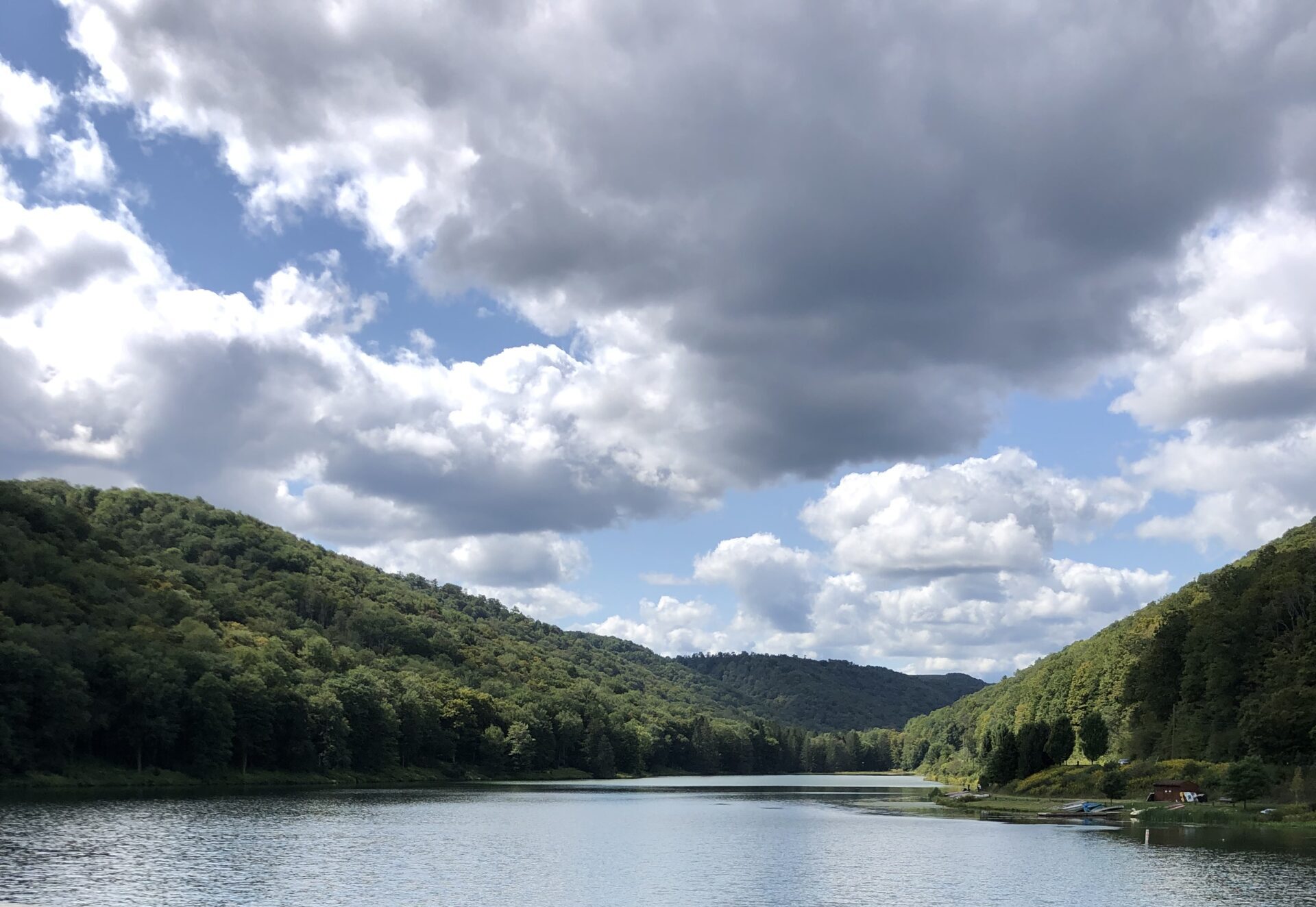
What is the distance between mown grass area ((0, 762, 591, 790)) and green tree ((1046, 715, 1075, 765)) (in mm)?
95586

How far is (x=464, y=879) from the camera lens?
54031mm

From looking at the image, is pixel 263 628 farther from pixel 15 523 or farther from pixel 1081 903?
pixel 1081 903

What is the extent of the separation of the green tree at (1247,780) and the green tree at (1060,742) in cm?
4370

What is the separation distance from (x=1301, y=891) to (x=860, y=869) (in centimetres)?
2245

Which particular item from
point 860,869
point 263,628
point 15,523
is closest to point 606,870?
point 860,869

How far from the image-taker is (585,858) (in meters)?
65.5

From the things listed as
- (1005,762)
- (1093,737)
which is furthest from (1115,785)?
(1005,762)

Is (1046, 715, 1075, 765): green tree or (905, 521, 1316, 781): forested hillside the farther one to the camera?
(1046, 715, 1075, 765): green tree

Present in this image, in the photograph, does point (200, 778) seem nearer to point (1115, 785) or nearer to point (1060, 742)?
point (1115, 785)

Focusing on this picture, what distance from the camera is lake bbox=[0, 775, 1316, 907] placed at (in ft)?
159

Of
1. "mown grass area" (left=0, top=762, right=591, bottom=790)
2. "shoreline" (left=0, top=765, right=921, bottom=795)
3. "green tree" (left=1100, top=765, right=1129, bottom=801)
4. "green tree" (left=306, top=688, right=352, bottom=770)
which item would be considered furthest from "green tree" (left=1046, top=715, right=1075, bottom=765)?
"green tree" (left=306, top=688, right=352, bottom=770)

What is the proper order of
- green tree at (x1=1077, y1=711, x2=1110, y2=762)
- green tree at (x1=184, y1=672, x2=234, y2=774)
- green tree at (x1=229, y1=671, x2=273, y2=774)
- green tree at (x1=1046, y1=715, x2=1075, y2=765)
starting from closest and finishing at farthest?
green tree at (x1=184, y1=672, x2=234, y2=774) < green tree at (x1=229, y1=671, x2=273, y2=774) < green tree at (x1=1046, y1=715, x2=1075, y2=765) < green tree at (x1=1077, y1=711, x2=1110, y2=762)

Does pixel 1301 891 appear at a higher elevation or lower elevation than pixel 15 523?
lower

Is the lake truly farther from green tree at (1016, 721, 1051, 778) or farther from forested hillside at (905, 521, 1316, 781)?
green tree at (1016, 721, 1051, 778)
